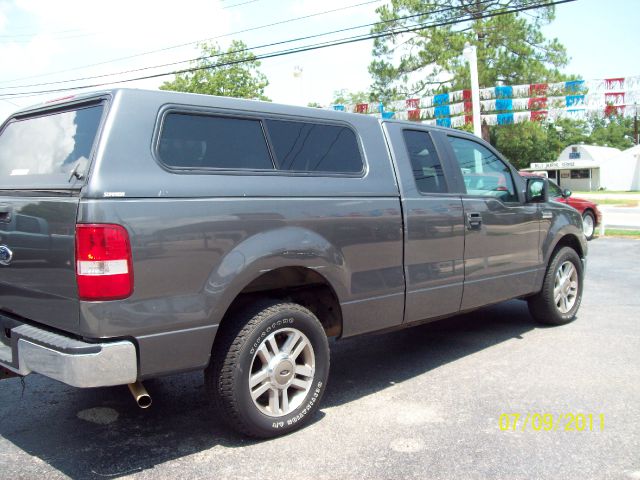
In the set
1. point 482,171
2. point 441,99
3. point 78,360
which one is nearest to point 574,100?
point 441,99

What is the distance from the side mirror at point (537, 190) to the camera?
18.6ft

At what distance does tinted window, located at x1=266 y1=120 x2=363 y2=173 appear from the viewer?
3836mm

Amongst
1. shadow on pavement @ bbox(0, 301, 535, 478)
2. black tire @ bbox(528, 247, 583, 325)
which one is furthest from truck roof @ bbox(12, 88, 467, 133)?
black tire @ bbox(528, 247, 583, 325)

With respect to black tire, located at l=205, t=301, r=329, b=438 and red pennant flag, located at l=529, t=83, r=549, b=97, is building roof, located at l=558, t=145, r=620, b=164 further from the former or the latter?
black tire, located at l=205, t=301, r=329, b=438

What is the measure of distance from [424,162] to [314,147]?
110cm

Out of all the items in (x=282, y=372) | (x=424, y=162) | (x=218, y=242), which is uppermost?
(x=424, y=162)

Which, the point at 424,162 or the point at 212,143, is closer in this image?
the point at 212,143

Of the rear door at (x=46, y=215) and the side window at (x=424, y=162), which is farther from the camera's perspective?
the side window at (x=424, y=162)

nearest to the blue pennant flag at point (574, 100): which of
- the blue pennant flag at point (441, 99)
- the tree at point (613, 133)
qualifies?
the blue pennant flag at point (441, 99)

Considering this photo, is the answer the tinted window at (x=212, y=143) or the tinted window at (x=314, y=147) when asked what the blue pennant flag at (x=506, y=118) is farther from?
the tinted window at (x=212, y=143)

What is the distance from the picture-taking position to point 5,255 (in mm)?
3443

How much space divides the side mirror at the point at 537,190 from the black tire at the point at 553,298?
2.31 ft
